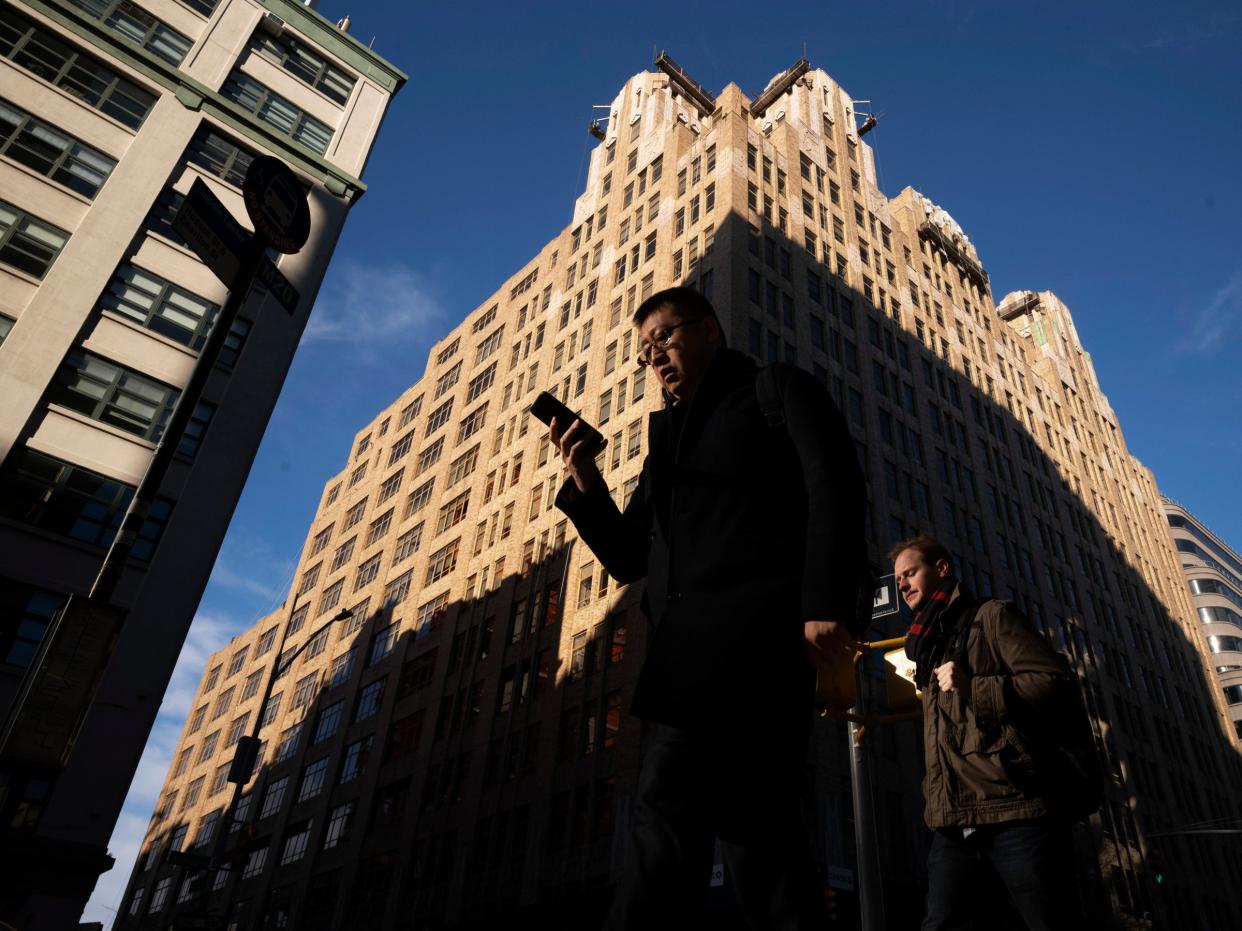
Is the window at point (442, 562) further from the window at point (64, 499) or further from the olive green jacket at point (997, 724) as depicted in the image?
the olive green jacket at point (997, 724)

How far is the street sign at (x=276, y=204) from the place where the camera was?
374 inches

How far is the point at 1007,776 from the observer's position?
4.03 m

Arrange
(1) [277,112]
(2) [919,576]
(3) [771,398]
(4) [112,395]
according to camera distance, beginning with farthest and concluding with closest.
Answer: (1) [277,112], (4) [112,395], (2) [919,576], (3) [771,398]

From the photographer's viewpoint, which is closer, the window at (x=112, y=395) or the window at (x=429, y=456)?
the window at (x=112, y=395)

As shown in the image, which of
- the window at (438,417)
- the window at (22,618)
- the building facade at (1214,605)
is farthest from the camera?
the building facade at (1214,605)

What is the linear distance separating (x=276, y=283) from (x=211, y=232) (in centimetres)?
137

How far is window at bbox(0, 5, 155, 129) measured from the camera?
27.5 metres

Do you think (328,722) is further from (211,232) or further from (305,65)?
(211,232)

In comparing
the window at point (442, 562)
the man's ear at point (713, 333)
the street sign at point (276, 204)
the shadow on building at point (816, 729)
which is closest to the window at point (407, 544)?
the window at point (442, 562)

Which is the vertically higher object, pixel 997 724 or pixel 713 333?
pixel 713 333

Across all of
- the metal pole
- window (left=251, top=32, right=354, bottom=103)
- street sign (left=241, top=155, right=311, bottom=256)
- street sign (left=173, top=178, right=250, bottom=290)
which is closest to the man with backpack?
the metal pole

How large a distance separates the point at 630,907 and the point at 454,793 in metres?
43.2

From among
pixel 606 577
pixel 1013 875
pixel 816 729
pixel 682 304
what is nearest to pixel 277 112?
pixel 606 577

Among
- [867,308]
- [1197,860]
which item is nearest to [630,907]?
[867,308]
